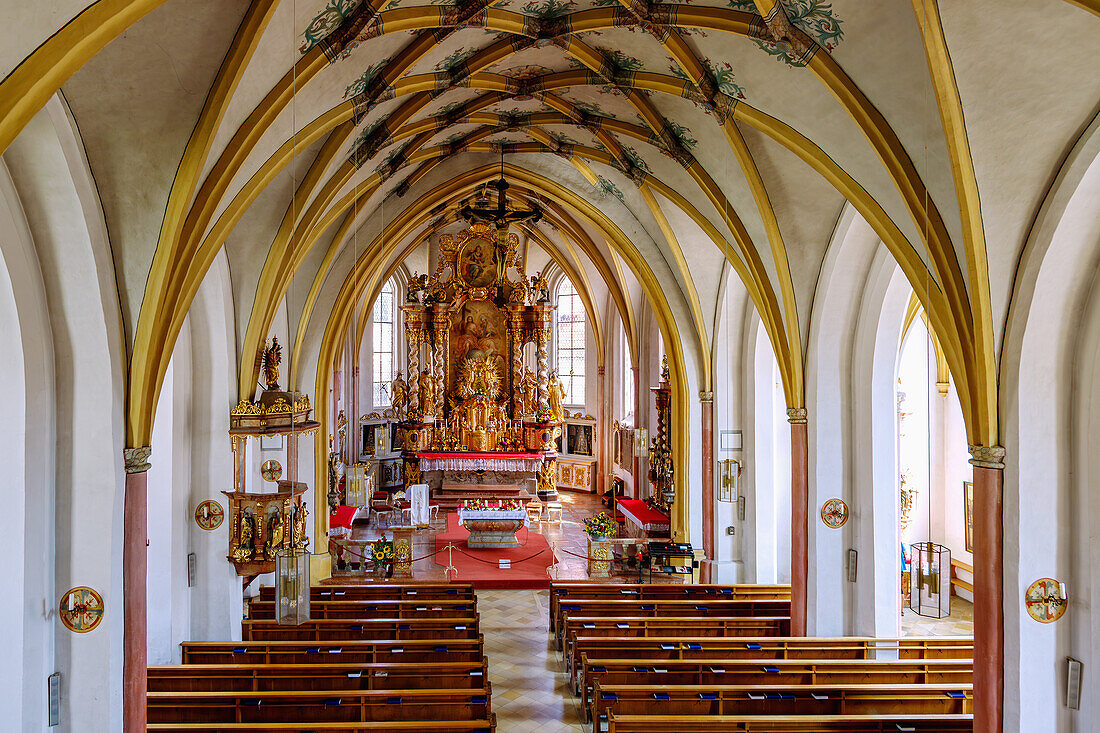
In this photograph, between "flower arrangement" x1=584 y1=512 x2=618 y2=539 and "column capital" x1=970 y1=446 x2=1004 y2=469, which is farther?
"flower arrangement" x1=584 y1=512 x2=618 y2=539

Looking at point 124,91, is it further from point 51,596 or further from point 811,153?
point 811,153

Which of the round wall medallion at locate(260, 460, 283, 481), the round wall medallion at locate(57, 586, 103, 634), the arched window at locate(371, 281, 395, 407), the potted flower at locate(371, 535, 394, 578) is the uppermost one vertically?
the arched window at locate(371, 281, 395, 407)

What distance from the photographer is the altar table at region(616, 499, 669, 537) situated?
19609 millimetres

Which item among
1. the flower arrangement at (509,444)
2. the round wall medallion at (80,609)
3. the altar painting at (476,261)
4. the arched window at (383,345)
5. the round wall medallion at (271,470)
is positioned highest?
the altar painting at (476,261)

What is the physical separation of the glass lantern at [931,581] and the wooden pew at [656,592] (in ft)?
20.1

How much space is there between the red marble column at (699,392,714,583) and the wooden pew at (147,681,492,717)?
924 centimetres

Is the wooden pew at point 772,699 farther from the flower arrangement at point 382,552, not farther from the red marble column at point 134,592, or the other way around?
the flower arrangement at point 382,552

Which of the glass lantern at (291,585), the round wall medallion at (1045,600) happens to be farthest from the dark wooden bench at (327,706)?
the round wall medallion at (1045,600)

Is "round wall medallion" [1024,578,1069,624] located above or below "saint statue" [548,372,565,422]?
below

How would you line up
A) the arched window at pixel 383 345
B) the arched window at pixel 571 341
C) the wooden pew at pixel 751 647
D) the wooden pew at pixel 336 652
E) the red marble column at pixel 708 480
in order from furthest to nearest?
1. the arched window at pixel 571 341
2. the arched window at pixel 383 345
3. the red marble column at pixel 708 480
4. the wooden pew at pixel 751 647
5. the wooden pew at pixel 336 652

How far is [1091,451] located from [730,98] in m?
5.23

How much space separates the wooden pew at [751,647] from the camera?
32.7 ft

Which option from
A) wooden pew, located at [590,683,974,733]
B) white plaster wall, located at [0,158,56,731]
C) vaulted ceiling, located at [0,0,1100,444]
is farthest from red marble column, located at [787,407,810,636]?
white plaster wall, located at [0,158,56,731]

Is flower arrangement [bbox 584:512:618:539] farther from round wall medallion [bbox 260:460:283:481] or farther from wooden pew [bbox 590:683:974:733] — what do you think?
wooden pew [bbox 590:683:974:733]
